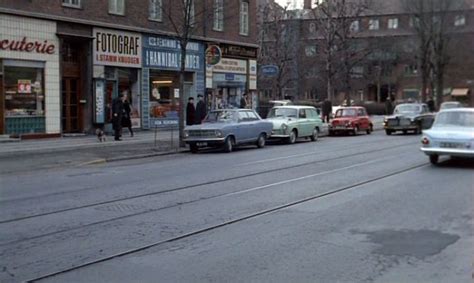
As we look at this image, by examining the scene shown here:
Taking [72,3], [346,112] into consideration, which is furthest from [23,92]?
[346,112]

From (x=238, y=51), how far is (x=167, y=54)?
6454mm

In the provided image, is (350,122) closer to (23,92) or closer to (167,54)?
(167,54)

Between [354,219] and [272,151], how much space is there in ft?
43.8

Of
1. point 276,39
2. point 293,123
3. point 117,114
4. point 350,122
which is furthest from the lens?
point 276,39

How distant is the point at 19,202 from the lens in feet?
36.5

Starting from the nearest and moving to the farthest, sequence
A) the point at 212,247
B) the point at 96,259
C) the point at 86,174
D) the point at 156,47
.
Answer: the point at 96,259
the point at 212,247
the point at 86,174
the point at 156,47

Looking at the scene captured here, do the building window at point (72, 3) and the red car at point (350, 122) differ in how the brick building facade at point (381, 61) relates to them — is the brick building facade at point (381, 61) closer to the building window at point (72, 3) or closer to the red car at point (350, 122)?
the red car at point (350, 122)

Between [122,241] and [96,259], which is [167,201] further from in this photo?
[96,259]

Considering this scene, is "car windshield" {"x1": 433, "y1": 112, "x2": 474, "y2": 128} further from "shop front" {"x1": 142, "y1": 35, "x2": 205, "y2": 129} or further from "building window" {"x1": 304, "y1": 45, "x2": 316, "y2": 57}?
"building window" {"x1": 304, "y1": 45, "x2": 316, "y2": 57}

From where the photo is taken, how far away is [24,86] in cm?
2384

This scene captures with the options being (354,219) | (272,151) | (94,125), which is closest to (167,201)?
(354,219)

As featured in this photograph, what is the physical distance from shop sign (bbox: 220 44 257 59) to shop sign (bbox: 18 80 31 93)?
13.3 meters

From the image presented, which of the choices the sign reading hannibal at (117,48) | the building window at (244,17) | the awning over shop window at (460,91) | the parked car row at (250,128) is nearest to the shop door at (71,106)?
the sign reading hannibal at (117,48)

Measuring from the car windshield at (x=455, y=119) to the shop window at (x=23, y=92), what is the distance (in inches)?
595
